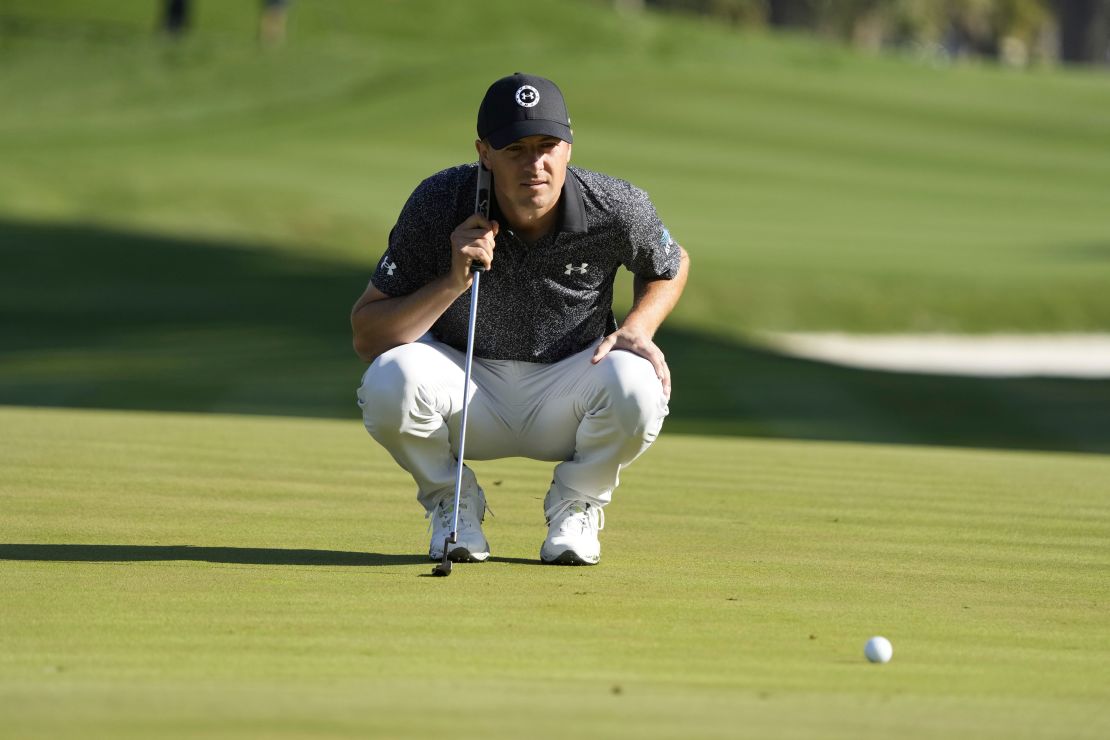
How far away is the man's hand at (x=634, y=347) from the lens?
17.9 ft

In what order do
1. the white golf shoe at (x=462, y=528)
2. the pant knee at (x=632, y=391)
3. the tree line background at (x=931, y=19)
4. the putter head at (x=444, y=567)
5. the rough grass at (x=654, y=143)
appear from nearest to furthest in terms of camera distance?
the putter head at (x=444, y=567) < the white golf shoe at (x=462, y=528) < the pant knee at (x=632, y=391) < the rough grass at (x=654, y=143) < the tree line background at (x=931, y=19)

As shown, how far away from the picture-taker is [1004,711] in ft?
11.5

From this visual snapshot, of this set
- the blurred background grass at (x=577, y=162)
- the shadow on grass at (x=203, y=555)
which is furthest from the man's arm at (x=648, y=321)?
the blurred background grass at (x=577, y=162)

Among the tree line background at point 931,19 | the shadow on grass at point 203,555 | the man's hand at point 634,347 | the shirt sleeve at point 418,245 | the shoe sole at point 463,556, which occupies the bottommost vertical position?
the tree line background at point 931,19

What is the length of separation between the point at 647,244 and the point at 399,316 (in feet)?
2.61

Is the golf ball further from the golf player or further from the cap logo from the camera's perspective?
the cap logo

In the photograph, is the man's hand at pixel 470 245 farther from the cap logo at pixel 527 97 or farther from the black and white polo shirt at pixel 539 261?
the cap logo at pixel 527 97

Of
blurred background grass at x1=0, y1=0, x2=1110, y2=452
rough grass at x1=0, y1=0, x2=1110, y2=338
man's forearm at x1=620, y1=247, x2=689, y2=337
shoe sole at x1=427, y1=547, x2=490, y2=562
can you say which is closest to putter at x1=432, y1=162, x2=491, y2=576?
shoe sole at x1=427, y1=547, x2=490, y2=562

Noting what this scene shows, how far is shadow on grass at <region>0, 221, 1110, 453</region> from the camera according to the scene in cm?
1398

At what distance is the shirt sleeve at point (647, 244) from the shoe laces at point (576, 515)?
732mm

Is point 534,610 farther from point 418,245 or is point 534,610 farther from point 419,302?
point 418,245

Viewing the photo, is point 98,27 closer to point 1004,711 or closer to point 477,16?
point 477,16

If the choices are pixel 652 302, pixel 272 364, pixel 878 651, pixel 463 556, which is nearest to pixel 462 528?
pixel 463 556

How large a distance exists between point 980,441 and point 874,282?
9.35 m
